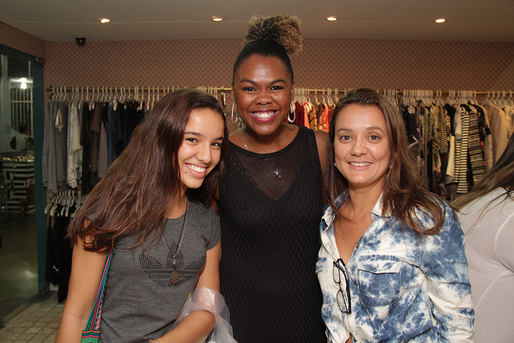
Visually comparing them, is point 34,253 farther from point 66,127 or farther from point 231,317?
point 231,317

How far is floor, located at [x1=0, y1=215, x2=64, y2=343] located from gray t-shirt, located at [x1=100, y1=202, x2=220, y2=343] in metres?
2.94

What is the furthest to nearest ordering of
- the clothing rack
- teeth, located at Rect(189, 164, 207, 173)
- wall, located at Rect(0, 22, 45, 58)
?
the clothing rack < wall, located at Rect(0, 22, 45, 58) < teeth, located at Rect(189, 164, 207, 173)

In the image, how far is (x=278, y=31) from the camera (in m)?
1.60

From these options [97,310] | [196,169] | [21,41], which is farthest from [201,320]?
[21,41]

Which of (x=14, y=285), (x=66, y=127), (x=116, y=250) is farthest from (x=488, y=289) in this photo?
(x=14, y=285)

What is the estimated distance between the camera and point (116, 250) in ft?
3.88

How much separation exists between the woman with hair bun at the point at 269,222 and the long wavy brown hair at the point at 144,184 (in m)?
0.33

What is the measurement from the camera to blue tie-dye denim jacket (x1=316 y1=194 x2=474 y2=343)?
1.05 metres

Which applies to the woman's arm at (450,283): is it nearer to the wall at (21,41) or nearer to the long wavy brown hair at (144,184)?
the long wavy brown hair at (144,184)

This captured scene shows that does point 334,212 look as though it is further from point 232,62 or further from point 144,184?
point 232,62

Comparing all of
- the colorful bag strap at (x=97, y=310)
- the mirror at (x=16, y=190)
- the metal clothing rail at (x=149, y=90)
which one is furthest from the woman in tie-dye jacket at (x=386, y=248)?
the mirror at (x=16, y=190)

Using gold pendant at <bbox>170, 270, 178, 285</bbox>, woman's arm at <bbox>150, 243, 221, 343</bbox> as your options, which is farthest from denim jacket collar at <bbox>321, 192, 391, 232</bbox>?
gold pendant at <bbox>170, 270, 178, 285</bbox>

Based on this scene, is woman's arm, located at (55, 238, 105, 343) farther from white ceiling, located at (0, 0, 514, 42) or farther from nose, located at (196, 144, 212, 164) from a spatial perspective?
white ceiling, located at (0, 0, 514, 42)

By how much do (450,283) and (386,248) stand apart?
21cm
